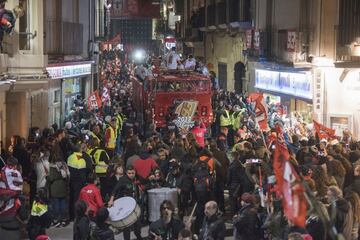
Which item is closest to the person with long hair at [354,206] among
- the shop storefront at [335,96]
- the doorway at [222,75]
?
the shop storefront at [335,96]

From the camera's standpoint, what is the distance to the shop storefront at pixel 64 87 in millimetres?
27828

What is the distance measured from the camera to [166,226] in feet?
37.0

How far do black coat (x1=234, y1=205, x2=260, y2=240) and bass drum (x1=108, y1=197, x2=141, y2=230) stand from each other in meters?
2.25

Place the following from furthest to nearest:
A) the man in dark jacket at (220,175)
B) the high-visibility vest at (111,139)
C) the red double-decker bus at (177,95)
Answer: the red double-decker bus at (177,95) < the high-visibility vest at (111,139) < the man in dark jacket at (220,175)

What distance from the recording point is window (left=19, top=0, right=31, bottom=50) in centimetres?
2200

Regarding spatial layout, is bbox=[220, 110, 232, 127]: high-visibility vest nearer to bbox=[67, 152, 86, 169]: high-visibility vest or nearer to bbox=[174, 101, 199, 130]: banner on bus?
bbox=[174, 101, 199, 130]: banner on bus

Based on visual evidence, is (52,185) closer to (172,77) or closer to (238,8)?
(172,77)

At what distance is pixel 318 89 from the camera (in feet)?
78.3

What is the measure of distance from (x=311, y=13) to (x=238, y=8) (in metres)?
14.3

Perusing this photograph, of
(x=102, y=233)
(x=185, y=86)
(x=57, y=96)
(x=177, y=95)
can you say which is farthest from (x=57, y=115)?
(x=102, y=233)

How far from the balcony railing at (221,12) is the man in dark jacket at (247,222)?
31572 millimetres

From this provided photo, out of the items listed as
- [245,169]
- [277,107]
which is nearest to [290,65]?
[277,107]

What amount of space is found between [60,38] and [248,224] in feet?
62.0

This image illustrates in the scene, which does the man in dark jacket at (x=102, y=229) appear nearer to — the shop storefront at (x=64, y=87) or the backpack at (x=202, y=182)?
the backpack at (x=202, y=182)
